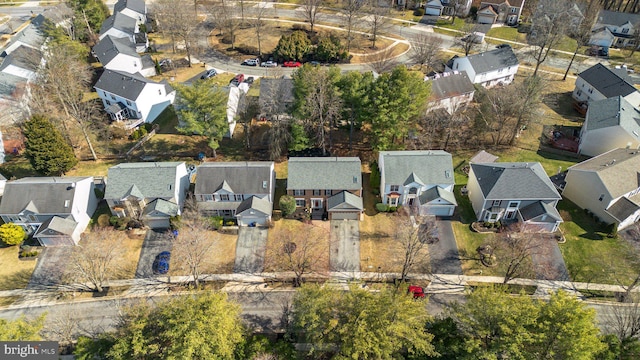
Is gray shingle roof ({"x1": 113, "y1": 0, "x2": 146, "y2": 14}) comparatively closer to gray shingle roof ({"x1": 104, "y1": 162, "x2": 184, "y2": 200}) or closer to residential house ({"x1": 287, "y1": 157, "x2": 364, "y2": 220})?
gray shingle roof ({"x1": 104, "y1": 162, "x2": 184, "y2": 200})

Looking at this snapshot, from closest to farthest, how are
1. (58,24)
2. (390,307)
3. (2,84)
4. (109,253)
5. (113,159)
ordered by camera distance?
(390,307)
(109,253)
(113,159)
(2,84)
(58,24)

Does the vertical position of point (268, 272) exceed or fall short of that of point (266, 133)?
it falls short

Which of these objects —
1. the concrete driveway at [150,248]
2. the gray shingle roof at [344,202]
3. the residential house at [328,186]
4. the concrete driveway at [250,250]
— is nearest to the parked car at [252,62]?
the residential house at [328,186]

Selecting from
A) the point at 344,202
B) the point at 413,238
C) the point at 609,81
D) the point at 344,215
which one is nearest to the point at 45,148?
the point at 344,202

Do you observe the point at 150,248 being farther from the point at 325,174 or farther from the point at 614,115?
the point at 614,115

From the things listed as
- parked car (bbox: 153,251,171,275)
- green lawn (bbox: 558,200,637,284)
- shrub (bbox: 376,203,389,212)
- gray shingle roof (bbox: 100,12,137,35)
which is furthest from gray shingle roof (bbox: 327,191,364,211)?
gray shingle roof (bbox: 100,12,137,35)

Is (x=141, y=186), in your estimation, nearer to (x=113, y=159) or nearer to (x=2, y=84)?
(x=113, y=159)

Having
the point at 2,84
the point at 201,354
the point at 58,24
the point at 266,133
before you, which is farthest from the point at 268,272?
the point at 58,24
